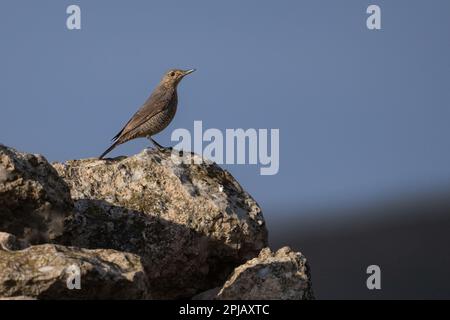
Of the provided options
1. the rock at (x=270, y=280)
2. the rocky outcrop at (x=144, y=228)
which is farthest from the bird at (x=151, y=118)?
the rock at (x=270, y=280)

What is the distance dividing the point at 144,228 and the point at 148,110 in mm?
5849

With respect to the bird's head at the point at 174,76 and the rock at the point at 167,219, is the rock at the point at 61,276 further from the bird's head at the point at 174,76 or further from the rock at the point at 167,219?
the bird's head at the point at 174,76

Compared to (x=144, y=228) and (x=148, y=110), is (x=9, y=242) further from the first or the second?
(x=148, y=110)

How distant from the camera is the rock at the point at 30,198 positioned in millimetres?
11711

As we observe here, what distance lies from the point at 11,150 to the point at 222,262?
3.09m

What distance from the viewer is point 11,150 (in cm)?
1194

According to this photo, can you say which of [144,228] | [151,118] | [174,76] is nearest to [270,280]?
[144,228]

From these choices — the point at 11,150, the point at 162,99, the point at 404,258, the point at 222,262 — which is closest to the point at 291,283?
the point at 222,262

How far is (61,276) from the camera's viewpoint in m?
10.4

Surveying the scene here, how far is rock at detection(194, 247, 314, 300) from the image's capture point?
12237 millimetres

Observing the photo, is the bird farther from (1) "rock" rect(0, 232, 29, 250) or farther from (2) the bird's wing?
(1) "rock" rect(0, 232, 29, 250)

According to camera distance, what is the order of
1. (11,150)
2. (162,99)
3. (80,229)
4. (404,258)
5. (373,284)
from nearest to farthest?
(11,150), (80,229), (373,284), (162,99), (404,258)

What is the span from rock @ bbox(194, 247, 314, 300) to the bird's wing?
20.2ft
